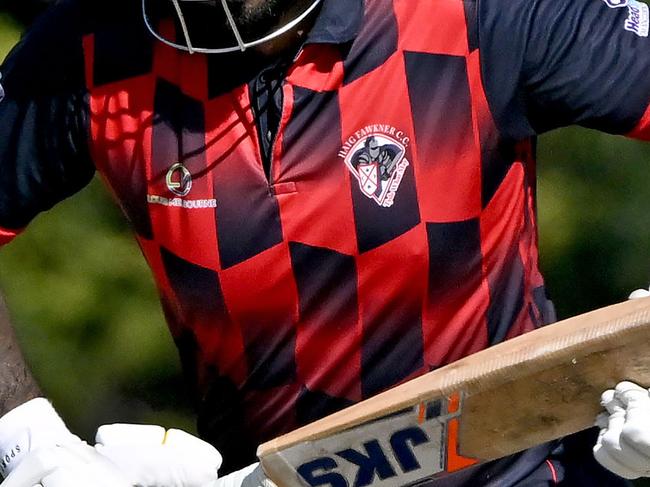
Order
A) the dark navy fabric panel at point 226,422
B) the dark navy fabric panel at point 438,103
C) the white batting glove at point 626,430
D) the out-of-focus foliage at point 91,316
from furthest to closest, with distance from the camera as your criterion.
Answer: the out-of-focus foliage at point 91,316
the dark navy fabric panel at point 226,422
the dark navy fabric panel at point 438,103
the white batting glove at point 626,430

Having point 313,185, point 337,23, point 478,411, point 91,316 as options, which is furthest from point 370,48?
point 91,316

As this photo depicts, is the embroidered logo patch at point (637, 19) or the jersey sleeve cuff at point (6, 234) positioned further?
the jersey sleeve cuff at point (6, 234)

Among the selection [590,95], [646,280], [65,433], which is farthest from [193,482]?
[646,280]

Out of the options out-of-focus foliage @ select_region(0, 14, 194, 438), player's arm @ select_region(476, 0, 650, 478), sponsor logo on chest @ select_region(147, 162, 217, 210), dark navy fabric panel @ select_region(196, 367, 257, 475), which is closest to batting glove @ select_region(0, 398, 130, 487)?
dark navy fabric panel @ select_region(196, 367, 257, 475)

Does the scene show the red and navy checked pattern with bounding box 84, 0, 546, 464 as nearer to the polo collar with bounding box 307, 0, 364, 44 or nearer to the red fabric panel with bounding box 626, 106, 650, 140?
the polo collar with bounding box 307, 0, 364, 44

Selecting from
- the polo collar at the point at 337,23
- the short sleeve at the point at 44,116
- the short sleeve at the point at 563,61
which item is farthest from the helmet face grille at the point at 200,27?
the short sleeve at the point at 563,61

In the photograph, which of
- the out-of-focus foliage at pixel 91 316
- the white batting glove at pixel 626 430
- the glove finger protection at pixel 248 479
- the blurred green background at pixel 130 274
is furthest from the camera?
the out-of-focus foliage at pixel 91 316

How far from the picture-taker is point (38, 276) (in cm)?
361

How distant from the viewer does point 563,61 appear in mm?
1753

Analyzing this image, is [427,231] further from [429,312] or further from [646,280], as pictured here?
[646,280]

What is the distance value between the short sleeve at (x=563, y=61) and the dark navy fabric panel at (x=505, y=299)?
24 centimetres

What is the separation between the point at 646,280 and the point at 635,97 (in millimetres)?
1610

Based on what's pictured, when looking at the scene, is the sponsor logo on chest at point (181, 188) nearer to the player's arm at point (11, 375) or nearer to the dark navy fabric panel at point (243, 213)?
the dark navy fabric panel at point (243, 213)

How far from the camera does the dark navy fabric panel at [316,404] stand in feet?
6.33
